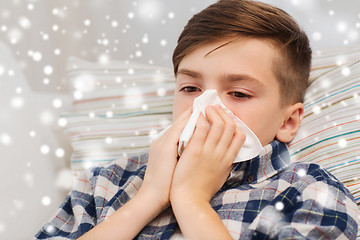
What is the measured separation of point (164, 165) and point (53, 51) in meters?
1.16

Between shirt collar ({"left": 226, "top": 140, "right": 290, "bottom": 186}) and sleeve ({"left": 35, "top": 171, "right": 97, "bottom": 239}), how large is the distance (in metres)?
0.44

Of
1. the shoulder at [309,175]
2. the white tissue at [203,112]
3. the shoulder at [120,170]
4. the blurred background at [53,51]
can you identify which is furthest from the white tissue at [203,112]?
the blurred background at [53,51]

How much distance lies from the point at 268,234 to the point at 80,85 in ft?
3.23

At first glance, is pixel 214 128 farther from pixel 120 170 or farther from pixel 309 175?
pixel 120 170

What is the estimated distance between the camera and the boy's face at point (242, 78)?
110cm

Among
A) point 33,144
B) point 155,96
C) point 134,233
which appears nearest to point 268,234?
point 134,233

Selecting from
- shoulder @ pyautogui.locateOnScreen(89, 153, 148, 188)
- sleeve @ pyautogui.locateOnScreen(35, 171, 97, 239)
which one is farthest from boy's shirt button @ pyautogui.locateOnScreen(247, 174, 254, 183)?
sleeve @ pyautogui.locateOnScreen(35, 171, 97, 239)

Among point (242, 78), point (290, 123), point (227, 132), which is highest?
point (242, 78)

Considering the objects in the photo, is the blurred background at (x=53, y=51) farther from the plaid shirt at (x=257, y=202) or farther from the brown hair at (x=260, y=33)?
the brown hair at (x=260, y=33)

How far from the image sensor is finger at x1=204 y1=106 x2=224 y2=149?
3.45 ft

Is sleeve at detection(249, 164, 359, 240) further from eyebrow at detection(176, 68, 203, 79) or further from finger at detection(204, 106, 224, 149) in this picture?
eyebrow at detection(176, 68, 203, 79)

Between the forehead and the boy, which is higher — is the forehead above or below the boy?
above

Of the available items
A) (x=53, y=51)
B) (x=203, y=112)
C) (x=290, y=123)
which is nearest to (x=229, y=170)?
(x=203, y=112)

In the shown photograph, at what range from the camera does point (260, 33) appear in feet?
3.75
